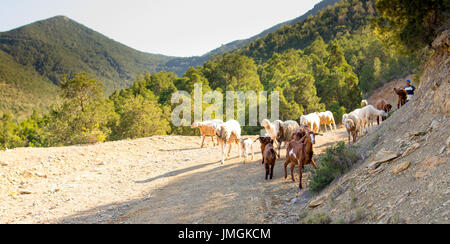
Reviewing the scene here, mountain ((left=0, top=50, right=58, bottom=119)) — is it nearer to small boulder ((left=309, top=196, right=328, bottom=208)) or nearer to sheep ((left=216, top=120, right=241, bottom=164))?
sheep ((left=216, top=120, right=241, bottom=164))

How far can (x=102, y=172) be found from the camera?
14.9 m

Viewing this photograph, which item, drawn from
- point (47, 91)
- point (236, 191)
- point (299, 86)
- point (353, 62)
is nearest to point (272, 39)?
point (353, 62)

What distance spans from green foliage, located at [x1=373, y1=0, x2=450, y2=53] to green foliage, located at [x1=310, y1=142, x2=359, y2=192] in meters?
5.68

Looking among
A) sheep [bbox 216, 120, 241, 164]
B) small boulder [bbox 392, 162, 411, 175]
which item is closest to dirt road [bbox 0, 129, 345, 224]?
sheep [bbox 216, 120, 241, 164]

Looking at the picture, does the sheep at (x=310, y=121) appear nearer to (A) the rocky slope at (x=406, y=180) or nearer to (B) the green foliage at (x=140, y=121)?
(A) the rocky slope at (x=406, y=180)

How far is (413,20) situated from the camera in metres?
10.1

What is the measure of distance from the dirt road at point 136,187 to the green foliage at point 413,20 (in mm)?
5933

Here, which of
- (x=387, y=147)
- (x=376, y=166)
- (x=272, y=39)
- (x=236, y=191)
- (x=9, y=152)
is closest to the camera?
(x=376, y=166)

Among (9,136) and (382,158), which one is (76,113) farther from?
(9,136)

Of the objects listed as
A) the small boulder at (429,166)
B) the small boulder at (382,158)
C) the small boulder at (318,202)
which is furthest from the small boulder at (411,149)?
the small boulder at (318,202)

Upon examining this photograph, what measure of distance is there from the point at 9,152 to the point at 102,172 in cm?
561

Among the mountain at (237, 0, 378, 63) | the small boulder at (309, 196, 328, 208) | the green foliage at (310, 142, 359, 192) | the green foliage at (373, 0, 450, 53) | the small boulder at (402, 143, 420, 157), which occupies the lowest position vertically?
the small boulder at (309, 196, 328, 208)

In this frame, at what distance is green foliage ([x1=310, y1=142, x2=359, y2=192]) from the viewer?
7.32 metres
